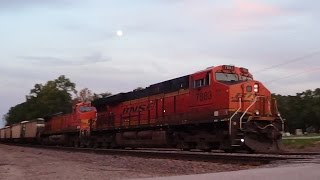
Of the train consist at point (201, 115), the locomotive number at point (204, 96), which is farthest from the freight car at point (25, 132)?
the locomotive number at point (204, 96)

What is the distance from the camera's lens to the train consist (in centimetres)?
1884

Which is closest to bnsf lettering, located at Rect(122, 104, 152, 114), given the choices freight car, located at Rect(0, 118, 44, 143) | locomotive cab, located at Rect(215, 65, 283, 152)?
locomotive cab, located at Rect(215, 65, 283, 152)

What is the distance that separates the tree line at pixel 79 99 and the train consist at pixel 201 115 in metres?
64.0

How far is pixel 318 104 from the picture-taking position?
98.4m

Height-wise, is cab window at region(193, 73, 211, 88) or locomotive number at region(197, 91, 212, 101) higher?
cab window at region(193, 73, 211, 88)

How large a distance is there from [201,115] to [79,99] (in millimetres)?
85323

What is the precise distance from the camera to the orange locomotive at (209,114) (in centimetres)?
1880

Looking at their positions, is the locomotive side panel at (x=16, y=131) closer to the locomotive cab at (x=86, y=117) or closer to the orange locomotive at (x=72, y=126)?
the orange locomotive at (x=72, y=126)

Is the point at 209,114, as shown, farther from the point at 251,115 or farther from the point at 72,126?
the point at 72,126

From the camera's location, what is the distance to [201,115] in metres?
20.6

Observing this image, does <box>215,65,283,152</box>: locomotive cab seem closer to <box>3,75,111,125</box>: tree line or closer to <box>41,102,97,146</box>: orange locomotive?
<box>41,102,97,146</box>: orange locomotive

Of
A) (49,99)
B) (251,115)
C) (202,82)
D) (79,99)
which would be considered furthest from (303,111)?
(251,115)

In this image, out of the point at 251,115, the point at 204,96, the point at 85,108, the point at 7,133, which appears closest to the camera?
the point at 251,115

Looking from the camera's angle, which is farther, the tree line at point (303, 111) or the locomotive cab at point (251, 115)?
the tree line at point (303, 111)
